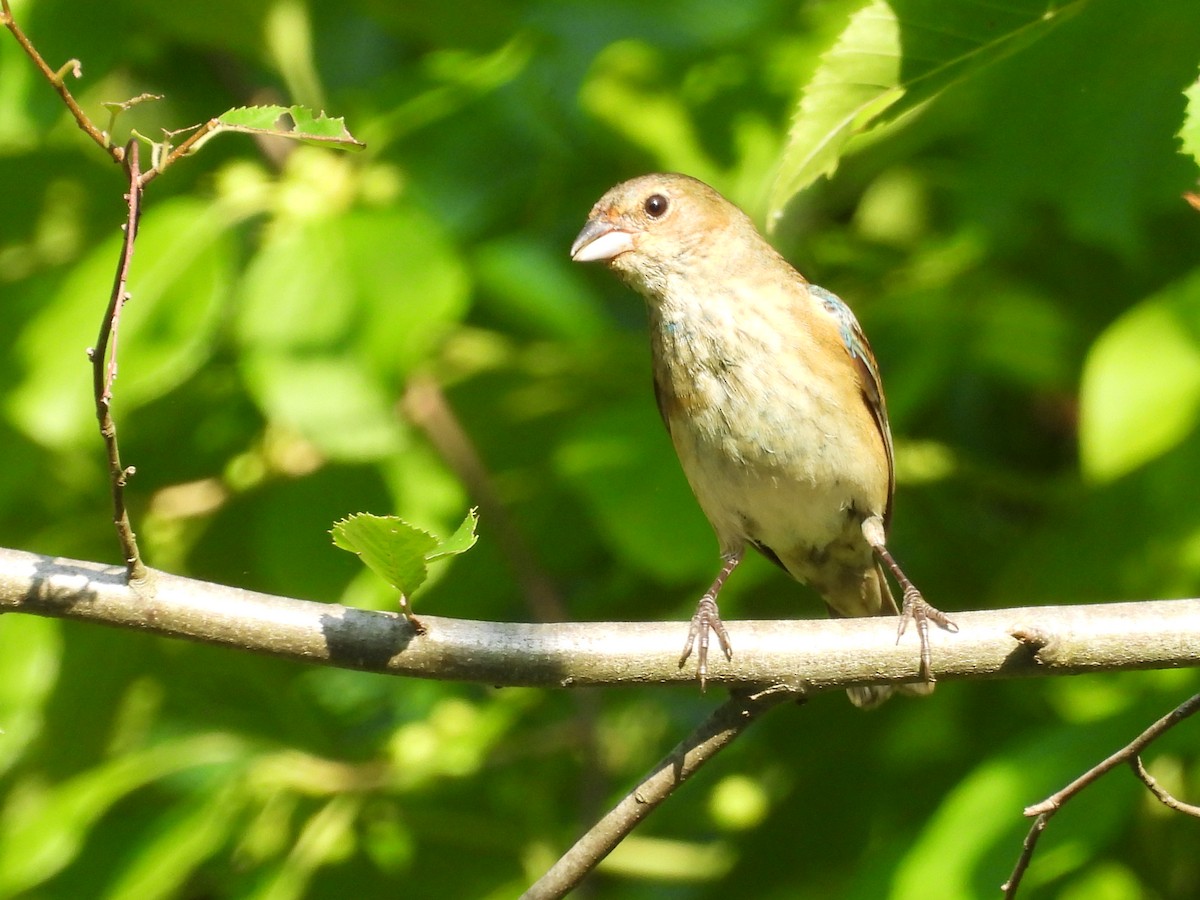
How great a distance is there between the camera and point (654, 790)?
2.79m

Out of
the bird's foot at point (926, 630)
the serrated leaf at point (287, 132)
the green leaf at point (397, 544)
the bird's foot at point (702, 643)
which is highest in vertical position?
the serrated leaf at point (287, 132)

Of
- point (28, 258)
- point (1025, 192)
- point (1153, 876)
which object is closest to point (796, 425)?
point (1025, 192)

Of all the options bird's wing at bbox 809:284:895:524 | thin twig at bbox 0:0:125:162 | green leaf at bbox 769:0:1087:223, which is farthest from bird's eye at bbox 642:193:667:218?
thin twig at bbox 0:0:125:162

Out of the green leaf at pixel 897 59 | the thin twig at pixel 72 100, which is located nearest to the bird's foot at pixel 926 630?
the green leaf at pixel 897 59

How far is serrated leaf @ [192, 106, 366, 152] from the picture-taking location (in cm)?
219

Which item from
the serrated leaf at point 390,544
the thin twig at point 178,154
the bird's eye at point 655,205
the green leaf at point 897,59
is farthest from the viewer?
the bird's eye at point 655,205

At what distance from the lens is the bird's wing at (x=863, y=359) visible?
4379mm

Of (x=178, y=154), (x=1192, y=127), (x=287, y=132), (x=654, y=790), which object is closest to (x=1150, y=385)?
(x=1192, y=127)

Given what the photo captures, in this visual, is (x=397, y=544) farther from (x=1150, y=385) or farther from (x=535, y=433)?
(x=535, y=433)

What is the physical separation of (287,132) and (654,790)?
1.41 metres

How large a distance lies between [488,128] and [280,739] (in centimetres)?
186

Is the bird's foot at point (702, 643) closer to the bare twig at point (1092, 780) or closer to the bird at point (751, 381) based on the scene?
the bare twig at point (1092, 780)

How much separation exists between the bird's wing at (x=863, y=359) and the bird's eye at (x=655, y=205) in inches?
21.7

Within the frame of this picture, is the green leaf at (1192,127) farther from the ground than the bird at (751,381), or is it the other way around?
the green leaf at (1192,127)
